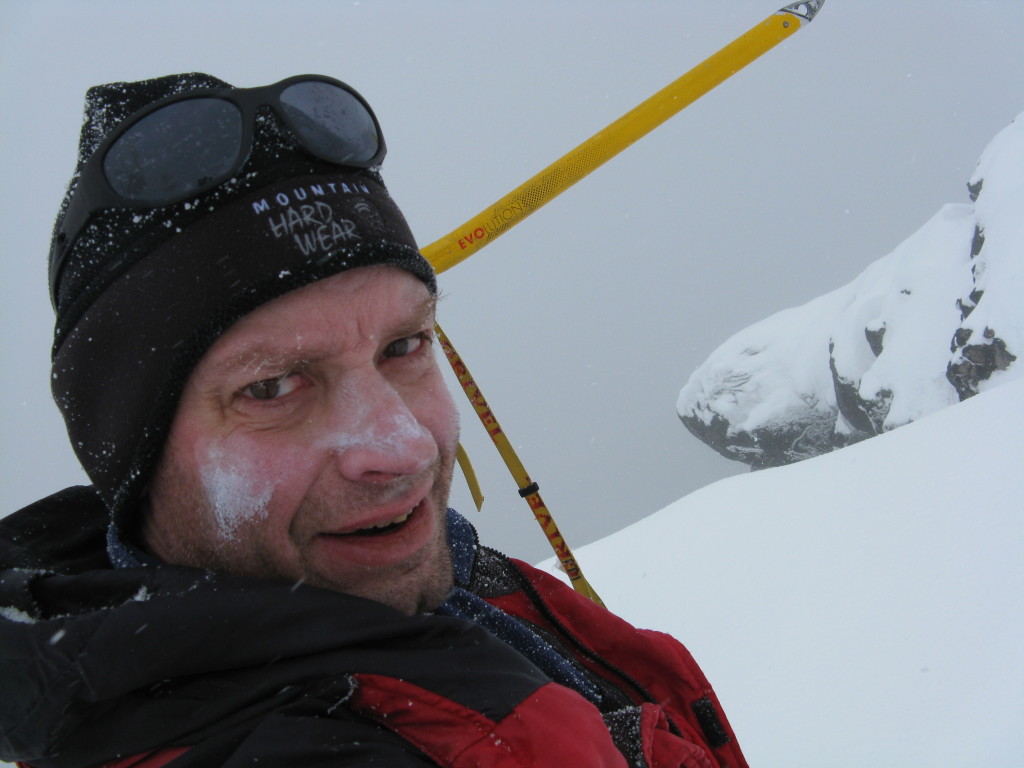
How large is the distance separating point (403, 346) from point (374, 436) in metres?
0.30

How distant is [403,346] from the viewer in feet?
4.52

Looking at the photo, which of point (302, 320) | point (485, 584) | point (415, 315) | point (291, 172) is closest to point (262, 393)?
point (302, 320)

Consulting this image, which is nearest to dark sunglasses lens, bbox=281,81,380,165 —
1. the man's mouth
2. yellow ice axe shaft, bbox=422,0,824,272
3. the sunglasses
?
the sunglasses

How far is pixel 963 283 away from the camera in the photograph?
17500 millimetres

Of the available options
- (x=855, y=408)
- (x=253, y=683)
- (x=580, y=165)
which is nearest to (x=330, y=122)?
(x=253, y=683)

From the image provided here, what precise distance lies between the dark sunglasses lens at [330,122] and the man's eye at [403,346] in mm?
407

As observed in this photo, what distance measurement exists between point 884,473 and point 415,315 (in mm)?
5341

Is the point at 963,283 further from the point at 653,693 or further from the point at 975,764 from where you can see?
the point at 653,693

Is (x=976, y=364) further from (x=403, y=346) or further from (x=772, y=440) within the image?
(x=772, y=440)

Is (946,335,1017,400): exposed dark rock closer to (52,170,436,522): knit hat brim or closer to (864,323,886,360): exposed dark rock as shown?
(864,323,886,360): exposed dark rock

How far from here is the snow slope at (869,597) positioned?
8.87 feet

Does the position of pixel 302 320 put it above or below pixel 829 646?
above

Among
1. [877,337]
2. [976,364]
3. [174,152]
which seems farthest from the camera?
[877,337]

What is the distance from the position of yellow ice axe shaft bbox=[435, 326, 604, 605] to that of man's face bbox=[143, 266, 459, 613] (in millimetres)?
1891
